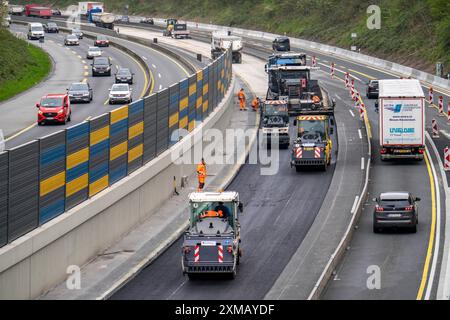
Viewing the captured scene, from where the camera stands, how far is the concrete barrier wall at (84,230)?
3093 centimetres

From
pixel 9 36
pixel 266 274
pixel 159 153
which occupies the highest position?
pixel 9 36

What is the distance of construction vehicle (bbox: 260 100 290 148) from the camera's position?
62.6 m

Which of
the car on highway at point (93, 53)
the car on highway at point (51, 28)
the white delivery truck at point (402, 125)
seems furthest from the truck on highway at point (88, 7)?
the white delivery truck at point (402, 125)

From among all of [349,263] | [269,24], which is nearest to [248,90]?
[349,263]

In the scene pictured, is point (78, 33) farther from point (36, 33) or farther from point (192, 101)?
point (192, 101)

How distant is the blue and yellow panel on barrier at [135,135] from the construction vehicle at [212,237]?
7178 millimetres

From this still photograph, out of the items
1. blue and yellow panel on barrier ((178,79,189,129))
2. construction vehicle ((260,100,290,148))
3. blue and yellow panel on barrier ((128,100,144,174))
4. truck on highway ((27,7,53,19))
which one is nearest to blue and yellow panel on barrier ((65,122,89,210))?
blue and yellow panel on barrier ((128,100,144,174))

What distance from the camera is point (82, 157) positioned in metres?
38.2

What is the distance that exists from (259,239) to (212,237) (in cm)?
685

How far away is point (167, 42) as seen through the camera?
135 metres

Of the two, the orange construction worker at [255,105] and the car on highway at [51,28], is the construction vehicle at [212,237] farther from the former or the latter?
the car on highway at [51,28]

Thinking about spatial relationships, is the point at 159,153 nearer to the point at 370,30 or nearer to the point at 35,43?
the point at 370,30

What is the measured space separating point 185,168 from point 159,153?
4299 mm

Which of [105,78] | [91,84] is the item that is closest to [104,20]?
[105,78]
